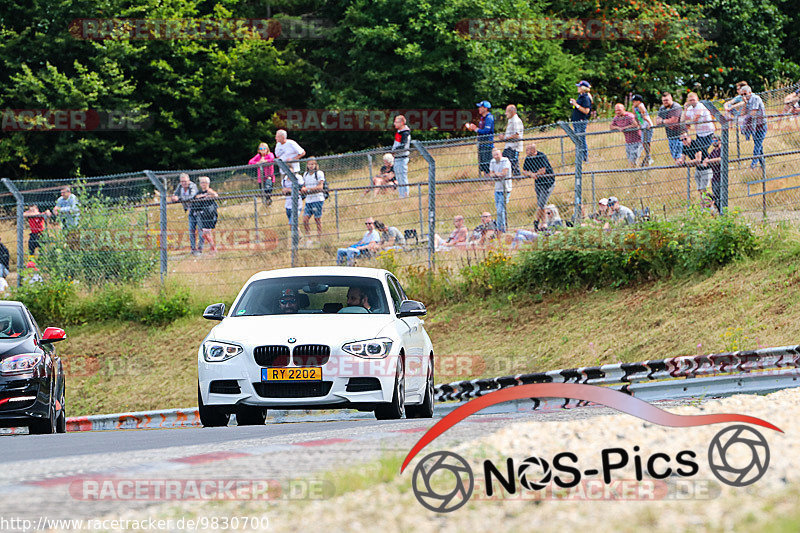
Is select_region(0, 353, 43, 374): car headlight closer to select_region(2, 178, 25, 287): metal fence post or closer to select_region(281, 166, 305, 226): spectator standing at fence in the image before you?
select_region(281, 166, 305, 226): spectator standing at fence

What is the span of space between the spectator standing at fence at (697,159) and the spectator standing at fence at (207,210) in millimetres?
8738

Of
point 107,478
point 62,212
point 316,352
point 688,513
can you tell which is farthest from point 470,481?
point 62,212

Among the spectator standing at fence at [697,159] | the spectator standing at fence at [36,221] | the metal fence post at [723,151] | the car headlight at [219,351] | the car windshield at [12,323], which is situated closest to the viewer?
the car headlight at [219,351]

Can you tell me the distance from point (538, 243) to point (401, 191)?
2.80 m

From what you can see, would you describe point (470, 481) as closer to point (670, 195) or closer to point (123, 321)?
point (670, 195)

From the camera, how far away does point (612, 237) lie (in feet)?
63.7

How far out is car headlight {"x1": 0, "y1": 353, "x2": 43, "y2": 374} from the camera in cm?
1292

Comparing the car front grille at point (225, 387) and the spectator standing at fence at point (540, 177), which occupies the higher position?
the spectator standing at fence at point (540, 177)

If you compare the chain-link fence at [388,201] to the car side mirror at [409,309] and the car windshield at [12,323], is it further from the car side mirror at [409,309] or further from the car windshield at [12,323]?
the car windshield at [12,323]

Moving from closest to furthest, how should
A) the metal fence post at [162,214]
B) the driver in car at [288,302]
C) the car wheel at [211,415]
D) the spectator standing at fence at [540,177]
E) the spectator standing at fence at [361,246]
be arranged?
the car wheel at [211,415]
the driver in car at [288,302]
the spectator standing at fence at [540,177]
the spectator standing at fence at [361,246]
the metal fence post at [162,214]

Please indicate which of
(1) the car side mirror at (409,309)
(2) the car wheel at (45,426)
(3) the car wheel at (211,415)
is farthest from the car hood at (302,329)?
(2) the car wheel at (45,426)

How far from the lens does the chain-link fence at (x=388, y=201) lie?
19.2 m

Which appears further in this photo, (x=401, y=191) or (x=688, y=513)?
(x=401, y=191)

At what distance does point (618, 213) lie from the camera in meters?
19.6
